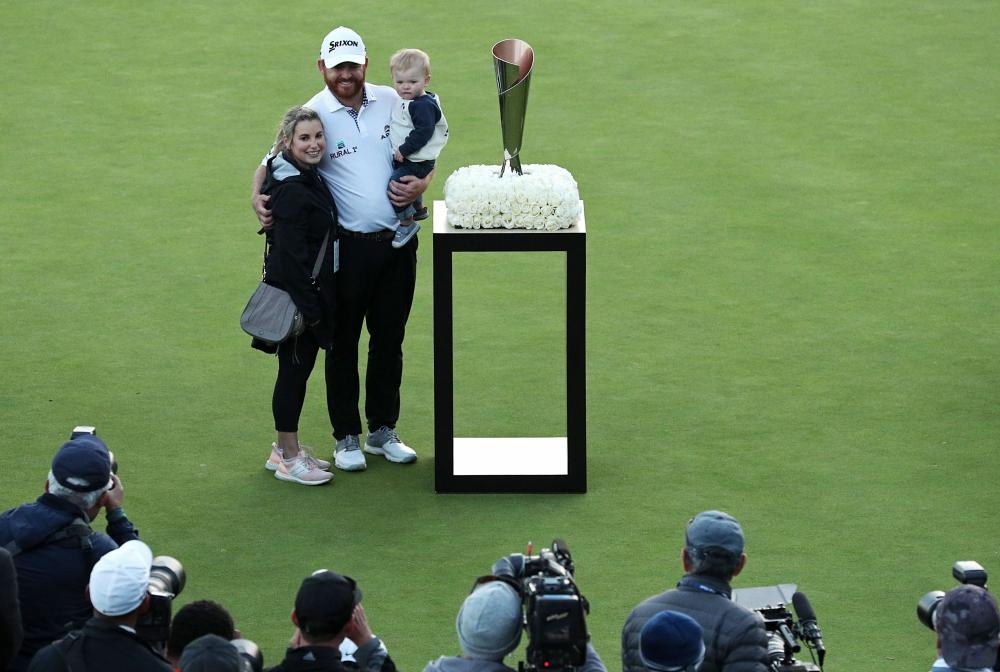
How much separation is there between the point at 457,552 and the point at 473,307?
267cm

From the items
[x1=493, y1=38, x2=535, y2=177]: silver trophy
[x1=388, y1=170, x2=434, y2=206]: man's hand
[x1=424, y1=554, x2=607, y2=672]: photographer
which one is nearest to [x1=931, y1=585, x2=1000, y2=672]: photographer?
[x1=424, y1=554, x2=607, y2=672]: photographer

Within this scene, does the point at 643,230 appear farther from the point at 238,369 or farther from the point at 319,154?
the point at 319,154

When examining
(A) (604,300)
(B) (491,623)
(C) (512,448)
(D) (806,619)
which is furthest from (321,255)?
(B) (491,623)

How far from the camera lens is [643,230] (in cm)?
1045

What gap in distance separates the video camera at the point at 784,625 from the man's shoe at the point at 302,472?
260cm

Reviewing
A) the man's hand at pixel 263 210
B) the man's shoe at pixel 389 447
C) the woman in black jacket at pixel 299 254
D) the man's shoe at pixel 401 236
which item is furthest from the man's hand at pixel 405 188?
the man's shoe at pixel 389 447

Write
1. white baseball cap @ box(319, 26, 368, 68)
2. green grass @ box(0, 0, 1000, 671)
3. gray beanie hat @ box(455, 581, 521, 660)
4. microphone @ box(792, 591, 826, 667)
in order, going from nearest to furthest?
gray beanie hat @ box(455, 581, 521, 660)
microphone @ box(792, 591, 826, 667)
green grass @ box(0, 0, 1000, 671)
white baseball cap @ box(319, 26, 368, 68)

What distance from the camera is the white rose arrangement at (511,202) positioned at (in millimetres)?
7180

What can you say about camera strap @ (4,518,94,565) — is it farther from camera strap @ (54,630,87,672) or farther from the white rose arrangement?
the white rose arrangement

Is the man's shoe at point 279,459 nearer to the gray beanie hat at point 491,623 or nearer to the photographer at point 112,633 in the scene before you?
the photographer at point 112,633

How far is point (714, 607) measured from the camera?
16.1 ft

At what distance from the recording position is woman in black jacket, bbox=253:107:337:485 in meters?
7.26

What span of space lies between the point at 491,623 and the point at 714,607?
71 cm

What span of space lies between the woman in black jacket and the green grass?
364 mm
